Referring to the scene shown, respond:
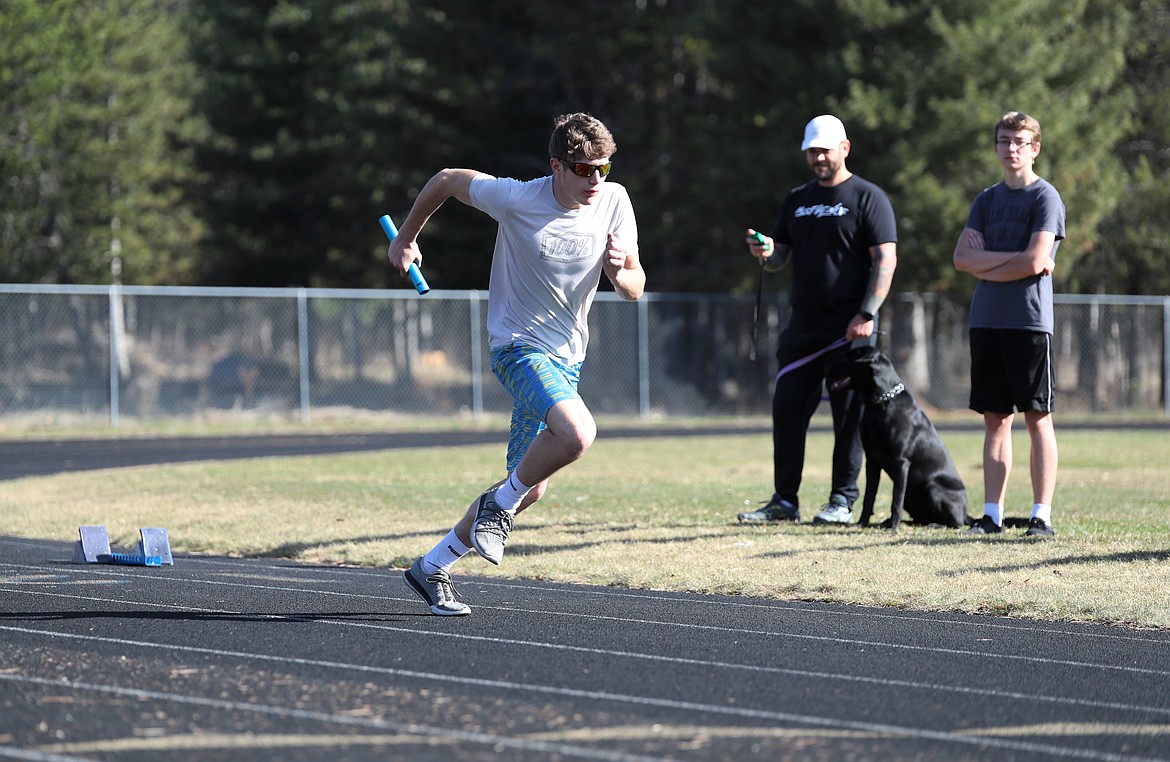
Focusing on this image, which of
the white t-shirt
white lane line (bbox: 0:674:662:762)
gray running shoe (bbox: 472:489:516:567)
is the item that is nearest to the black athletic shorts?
the white t-shirt

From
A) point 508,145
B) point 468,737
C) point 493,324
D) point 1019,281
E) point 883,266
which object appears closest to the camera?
point 468,737

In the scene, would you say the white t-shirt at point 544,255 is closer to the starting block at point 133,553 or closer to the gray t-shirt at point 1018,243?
the starting block at point 133,553

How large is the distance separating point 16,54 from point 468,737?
34.7 m

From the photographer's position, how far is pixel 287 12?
1572 inches

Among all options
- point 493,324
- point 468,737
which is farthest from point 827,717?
point 493,324

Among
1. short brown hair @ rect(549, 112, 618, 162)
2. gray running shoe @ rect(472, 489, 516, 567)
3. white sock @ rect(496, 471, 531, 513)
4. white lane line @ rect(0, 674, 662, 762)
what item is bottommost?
white lane line @ rect(0, 674, 662, 762)

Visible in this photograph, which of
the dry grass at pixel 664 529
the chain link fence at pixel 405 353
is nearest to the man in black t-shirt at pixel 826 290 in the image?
the dry grass at pixel 664 529

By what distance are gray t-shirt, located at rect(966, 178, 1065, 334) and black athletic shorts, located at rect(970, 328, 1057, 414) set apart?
2.7 inches

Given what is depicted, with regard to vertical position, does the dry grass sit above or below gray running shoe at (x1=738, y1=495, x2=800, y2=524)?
below

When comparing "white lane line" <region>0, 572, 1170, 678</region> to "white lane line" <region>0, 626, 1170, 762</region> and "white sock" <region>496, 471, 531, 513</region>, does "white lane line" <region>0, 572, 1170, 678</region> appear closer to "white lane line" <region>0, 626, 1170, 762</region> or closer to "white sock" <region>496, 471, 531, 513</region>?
"white sock" <region>496, 471, 531, 513</region>

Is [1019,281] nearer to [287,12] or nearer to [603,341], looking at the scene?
[603,341]

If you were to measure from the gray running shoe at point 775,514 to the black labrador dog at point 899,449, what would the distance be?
45 cm

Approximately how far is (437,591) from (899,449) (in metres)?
3.56

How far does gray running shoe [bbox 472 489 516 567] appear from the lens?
623 cm
